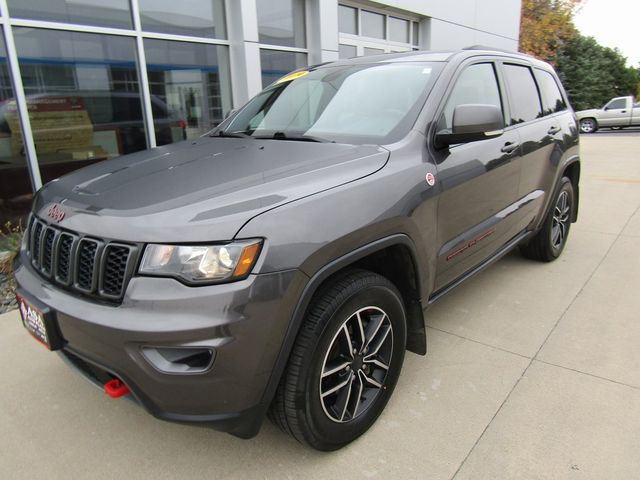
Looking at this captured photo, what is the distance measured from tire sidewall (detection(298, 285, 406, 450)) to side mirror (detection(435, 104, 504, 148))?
2.86 feet

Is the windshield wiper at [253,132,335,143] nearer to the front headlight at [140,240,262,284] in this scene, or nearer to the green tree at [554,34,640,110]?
the front headlight at [140,240,262,284]

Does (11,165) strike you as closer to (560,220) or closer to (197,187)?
(197,187)

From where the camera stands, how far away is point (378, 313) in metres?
2.26

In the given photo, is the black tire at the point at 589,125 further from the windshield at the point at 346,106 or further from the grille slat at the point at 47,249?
the grille slat at the point at 47,249

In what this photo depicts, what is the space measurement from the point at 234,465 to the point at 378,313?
36.3 inches

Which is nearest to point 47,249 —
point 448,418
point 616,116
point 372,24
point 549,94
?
point 448,418

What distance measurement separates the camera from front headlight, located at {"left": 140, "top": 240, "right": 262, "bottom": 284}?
1.71 m

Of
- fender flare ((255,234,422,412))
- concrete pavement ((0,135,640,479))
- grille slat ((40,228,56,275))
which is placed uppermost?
grille slat ((40,228,56,275))

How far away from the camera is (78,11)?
5.78m

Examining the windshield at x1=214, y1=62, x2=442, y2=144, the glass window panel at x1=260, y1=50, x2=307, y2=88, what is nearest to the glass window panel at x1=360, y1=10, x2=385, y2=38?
the glass window panel at x1=260, y1=50, x2=307, y2=88

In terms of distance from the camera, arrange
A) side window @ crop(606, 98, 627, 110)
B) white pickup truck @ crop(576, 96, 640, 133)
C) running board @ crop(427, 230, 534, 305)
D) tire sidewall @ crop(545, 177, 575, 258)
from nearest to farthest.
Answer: running board @ crop(427, 230, 534, 305) < tire sidewall @ crop(545, 177, 575, 258) < white pickup truck @ crop(576, 96, 640, 133) < side window @ crop(606, 98, 627, 110)

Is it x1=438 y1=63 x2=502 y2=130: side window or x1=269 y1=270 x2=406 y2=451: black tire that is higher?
x1=438 y1=63 x2=502 y2=130: side window

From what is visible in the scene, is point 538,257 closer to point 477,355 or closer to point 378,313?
point 477,355

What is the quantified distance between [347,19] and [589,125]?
16.1 meters
